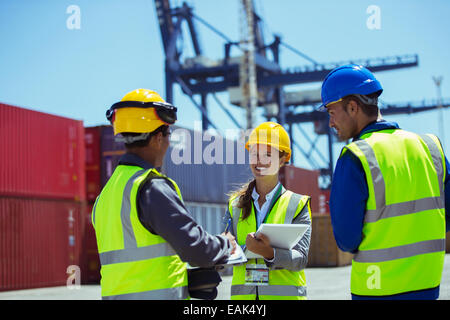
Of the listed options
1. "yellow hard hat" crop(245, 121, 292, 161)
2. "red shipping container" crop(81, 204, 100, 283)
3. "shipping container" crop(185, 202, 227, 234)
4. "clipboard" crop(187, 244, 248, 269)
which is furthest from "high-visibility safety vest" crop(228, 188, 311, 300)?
"shipping container" crop(185, 202, 227, 234)

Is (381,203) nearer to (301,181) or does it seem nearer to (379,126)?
(379,126)

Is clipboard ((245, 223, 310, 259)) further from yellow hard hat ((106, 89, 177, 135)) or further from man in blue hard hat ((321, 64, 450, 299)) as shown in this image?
yellow hard hat ((106, 89, 177, 135))

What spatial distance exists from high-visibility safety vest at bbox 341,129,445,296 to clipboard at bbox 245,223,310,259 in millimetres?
656

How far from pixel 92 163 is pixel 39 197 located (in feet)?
8.61

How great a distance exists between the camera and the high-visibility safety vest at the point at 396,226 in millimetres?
2471

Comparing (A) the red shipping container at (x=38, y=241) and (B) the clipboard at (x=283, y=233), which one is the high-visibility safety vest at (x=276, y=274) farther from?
(A) the red shipping container at (x=38, y=241)

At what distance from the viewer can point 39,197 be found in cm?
1888

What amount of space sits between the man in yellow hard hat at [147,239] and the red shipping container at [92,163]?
725 inches

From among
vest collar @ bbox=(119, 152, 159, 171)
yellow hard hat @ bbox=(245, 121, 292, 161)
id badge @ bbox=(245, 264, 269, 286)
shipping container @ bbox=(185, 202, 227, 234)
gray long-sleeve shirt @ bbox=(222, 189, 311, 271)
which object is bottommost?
shipping container @ bbox=(185, 202, 227, 234)

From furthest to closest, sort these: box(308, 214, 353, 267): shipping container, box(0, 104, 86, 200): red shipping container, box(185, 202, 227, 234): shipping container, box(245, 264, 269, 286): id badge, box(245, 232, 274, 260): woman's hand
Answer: box(308, 214, 353, 267): shipping container
box(185, 202, 227, 234): shipping container
box(0, 104, 86, 200): red shipping container
box(245, 264, 269, 286): id badge
box(245, 232, 274, 260): woman's hand

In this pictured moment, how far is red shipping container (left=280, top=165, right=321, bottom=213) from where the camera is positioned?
94.4ft
